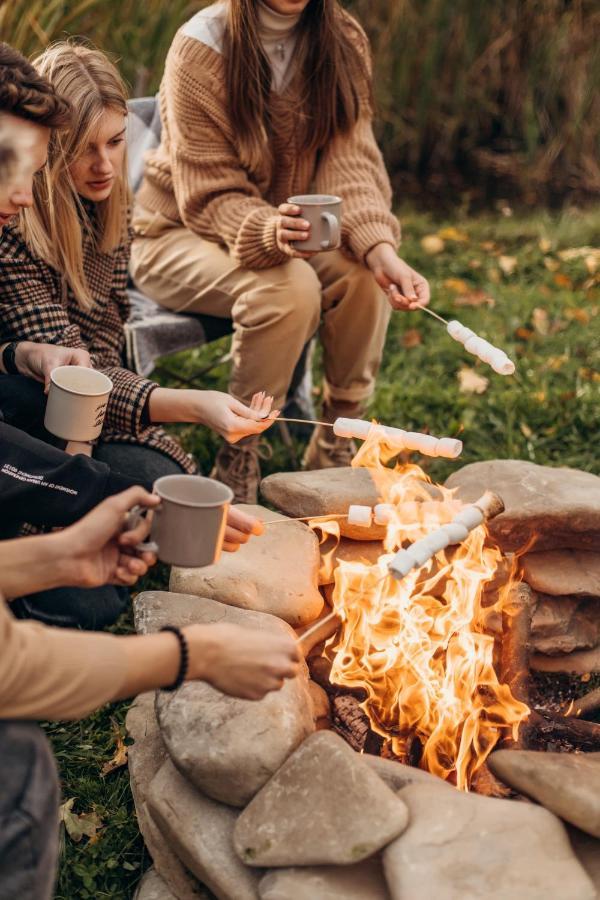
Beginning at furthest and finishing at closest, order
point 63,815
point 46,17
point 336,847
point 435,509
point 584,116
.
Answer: point 584,116, point 46,17, point 435,509, point 63,815, point 336,847

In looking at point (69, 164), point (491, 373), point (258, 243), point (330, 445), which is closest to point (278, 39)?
point (258, 243)

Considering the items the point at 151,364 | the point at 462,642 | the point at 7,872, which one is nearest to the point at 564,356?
the point at 151,364

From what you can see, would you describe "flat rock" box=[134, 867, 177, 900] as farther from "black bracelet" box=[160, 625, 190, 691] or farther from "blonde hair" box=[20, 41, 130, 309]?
"blonde hair" box=[20, 41, 130, 309]

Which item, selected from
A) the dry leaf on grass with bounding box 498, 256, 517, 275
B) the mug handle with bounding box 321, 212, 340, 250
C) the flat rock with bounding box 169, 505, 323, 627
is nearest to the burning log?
the flat rock with bounding box 169, 505, 323, 627

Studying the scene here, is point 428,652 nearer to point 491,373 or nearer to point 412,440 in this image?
point 412,440

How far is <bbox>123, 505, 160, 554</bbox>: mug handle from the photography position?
1989 mm

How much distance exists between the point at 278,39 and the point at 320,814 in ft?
7.97

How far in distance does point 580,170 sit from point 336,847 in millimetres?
5977

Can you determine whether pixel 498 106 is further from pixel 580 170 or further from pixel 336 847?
pixel 336 847

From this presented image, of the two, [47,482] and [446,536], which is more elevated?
[446,536]

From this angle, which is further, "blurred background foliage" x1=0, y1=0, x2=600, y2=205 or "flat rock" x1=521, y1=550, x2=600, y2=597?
"blurred background foliage" x1=0, y1=0, x2=600, y2=205

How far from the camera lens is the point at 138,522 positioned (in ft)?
6.61

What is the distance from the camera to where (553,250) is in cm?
577

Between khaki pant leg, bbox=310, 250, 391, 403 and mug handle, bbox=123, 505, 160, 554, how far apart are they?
1654mm
